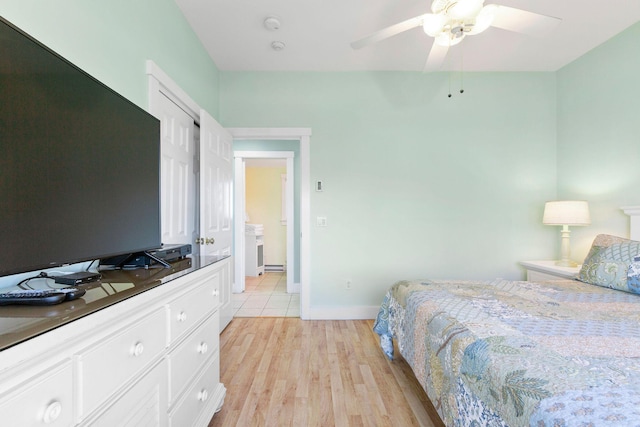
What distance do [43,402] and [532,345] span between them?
143cm

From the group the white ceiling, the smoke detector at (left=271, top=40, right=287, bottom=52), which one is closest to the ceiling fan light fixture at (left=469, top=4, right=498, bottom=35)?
the white ceiling

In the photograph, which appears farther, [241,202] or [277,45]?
[241,202]

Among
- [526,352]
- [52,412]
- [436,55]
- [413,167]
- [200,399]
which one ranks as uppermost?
[436,55]

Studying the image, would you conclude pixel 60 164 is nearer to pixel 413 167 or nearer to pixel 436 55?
pixel 436 55

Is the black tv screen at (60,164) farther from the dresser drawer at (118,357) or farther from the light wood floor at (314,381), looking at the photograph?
the light wood floor at (314,381)

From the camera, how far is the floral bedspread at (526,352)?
78 cm

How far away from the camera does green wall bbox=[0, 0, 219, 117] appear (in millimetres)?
1120

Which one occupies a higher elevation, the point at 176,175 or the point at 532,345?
the point at 176,175

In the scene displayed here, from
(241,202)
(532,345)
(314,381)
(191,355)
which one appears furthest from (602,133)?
(241,202)

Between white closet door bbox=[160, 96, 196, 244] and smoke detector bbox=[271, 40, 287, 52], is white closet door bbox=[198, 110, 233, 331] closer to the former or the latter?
white closet door bbox=[160, 96, 196, 244]

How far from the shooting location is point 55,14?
117 cm

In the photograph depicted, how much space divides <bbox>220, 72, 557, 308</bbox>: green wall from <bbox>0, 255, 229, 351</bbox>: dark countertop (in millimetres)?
2157

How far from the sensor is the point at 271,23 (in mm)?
2328

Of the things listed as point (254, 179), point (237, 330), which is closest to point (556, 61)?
point (237, 330)
